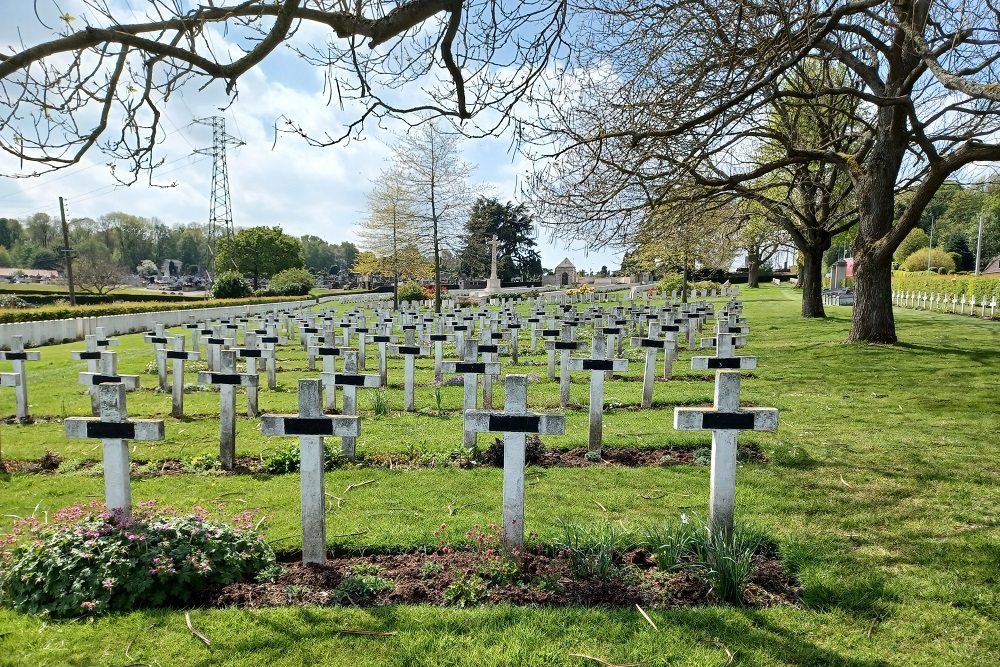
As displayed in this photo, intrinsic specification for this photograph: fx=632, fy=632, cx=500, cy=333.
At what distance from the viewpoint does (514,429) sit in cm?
394

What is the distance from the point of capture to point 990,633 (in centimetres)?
313

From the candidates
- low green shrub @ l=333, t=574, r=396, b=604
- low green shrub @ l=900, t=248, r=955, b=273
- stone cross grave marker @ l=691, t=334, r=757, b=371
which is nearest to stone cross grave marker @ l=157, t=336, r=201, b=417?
low green shrub @ l=333, t=574, r=396, b=604

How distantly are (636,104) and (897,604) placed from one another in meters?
5.73

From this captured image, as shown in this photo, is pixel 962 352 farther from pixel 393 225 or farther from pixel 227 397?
pixel 393 225

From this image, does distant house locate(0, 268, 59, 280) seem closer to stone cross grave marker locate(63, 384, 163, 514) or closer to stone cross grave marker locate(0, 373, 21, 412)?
stone cross grave marker locate(0, 373, 21, 412)

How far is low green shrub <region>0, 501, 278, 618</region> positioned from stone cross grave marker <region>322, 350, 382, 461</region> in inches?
89.5

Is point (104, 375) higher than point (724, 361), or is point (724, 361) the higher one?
point (724, 361)

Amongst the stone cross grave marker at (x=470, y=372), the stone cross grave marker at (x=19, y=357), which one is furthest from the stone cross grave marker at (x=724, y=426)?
the stone cross grave marker at (x=19, y=357)

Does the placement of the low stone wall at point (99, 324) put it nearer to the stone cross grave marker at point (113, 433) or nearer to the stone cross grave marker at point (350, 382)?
the stone cross grave marker at point (350, 382)

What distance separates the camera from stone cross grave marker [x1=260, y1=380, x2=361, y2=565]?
3.84 metres

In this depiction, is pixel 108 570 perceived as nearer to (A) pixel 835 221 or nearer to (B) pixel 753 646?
(B) pixel 753 646

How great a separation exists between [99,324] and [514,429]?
25233 mm

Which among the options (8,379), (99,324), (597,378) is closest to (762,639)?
(597,378)

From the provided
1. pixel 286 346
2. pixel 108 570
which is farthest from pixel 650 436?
pixel 286 346
